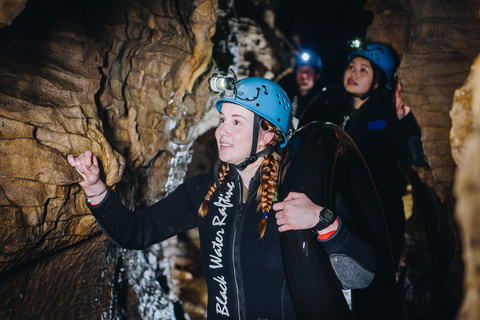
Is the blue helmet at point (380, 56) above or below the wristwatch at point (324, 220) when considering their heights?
above

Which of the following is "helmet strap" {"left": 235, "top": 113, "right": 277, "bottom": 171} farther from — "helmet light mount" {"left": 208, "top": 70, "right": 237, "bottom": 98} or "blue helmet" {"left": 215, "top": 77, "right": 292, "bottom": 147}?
"helmet light mount" {"left": 208, "top": 70, "right": 237, "bottom": 98}

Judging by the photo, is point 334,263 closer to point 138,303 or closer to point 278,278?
point 278,278

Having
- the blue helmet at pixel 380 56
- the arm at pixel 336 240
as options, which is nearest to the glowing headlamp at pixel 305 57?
the blue helmet at pixel 380 56

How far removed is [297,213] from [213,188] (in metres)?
0.75

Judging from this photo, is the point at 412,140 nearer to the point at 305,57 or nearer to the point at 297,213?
the point at 305,57

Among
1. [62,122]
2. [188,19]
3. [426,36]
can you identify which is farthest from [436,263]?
[62,122]

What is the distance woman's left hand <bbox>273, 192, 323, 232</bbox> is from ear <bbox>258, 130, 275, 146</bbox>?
0.64 m

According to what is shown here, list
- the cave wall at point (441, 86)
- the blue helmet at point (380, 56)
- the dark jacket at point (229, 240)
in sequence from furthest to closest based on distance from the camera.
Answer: the blue helmet at point (380, 56) < the cave wall at point (441, 86) < the dark jacket at point (229, 240)

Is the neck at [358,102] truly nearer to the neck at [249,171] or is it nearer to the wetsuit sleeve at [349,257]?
the neck at [249,171]

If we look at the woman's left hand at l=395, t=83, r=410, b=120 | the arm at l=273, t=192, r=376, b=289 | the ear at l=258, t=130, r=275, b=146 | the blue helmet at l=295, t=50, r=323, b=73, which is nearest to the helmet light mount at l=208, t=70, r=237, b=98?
the ear at l=258, t=130, r=275, b=146

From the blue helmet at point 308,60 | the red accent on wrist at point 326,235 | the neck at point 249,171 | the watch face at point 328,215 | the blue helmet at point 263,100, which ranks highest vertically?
the blue helmet at point 308,60

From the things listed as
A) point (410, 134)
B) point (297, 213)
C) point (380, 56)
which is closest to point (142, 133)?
point (297, 213)

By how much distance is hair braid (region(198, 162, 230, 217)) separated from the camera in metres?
2.21

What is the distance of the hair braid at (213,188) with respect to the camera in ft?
7.27
